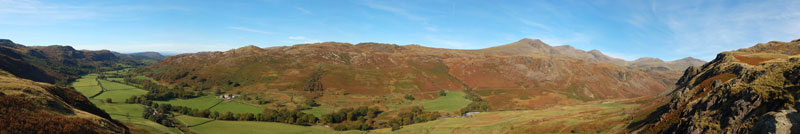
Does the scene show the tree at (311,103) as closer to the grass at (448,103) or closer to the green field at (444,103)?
the green field at (444,103)

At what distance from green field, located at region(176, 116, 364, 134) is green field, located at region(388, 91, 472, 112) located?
57362mm

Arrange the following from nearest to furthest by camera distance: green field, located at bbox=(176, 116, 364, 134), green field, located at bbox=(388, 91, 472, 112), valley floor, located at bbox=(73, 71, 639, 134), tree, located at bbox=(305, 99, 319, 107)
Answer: valley floor, located at bbox=(73, 71, 639, 134)
green field, located at bbox=(176, 116, 364, 134)
tree, located at bbox=(305, 99, 319, 107)
green field, located at bbox=(388, 91, 472, 112)

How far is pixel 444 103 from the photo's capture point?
172 meters

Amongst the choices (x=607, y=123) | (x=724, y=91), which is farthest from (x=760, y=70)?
(x=607, y=123)

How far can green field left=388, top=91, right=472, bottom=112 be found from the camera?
6270 inches

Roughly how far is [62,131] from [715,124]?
61.1 m

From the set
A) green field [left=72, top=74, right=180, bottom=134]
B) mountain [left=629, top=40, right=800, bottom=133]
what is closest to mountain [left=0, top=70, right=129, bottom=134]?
green field [left=72, top=74, right=180, bottom=134]

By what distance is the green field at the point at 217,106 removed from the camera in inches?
5423

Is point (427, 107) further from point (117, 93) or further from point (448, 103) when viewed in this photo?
point (117, 93)

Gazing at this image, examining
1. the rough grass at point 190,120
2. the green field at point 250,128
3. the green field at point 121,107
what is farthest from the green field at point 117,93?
the green field at point 250,128

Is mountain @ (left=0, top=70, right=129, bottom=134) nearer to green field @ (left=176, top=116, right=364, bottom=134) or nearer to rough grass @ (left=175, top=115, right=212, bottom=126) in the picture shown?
green field @ (left=176, top=116, right=364, bottom=134)

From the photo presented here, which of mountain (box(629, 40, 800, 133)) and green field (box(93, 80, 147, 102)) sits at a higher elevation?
mountain (box(629, 40, 800, 133))

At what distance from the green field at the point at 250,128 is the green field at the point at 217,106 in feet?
64.9

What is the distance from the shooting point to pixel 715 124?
987 inches
